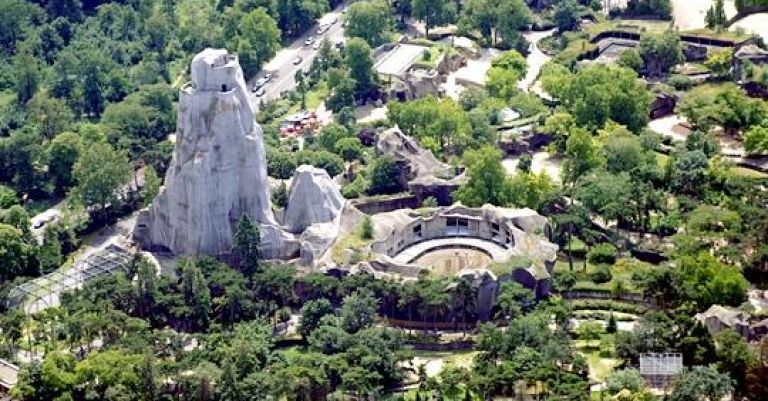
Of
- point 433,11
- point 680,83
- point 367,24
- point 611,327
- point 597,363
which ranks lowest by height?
point 597,363

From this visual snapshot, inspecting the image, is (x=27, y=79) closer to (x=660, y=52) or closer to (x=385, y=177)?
(x=385, y=177)

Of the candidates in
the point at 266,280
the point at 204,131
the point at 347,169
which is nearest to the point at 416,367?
the point at 266,280

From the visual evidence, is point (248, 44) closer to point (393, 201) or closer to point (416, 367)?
point (393, 201)

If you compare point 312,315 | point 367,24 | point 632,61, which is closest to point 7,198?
point 312,315

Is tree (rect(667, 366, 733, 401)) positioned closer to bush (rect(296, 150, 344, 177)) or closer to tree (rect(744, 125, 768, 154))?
tree (rect(744, 125, 768, 154))

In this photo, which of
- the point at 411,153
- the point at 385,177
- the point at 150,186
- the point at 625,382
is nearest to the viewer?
the point at 625,382
